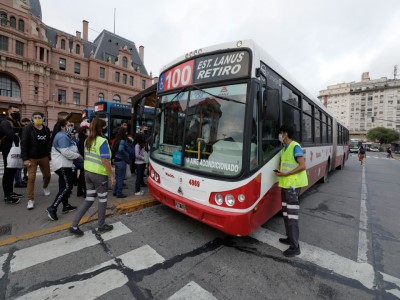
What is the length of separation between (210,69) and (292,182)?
7.44ft

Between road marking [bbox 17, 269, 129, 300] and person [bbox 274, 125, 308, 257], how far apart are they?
2429 millimetres

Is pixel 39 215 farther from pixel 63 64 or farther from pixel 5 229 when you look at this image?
pixel 63 64

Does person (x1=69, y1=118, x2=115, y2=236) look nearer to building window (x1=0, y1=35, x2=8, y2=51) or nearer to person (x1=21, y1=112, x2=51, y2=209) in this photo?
person (x1=21, y1=112, x2=51, y2=209)

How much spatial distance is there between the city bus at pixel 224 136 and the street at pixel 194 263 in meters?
0.48

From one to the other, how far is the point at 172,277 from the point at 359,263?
2740 mm

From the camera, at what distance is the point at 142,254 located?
3072 mm

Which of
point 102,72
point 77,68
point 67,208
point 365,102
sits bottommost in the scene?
point 67,208

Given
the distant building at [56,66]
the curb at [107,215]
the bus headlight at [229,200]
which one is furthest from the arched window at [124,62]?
the bus headlight at [229,200]

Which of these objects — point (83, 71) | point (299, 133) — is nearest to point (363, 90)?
point (83, 71)

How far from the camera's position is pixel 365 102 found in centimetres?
8981

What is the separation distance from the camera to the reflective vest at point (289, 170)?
3.27 meters

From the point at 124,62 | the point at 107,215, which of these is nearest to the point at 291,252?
the point at 107,215

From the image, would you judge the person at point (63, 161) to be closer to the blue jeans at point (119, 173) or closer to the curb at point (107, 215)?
the curb at point (107, 215)

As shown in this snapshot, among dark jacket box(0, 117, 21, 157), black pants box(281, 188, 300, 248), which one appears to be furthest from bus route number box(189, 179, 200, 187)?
dark jacket box(0, 117, 21, 157)
